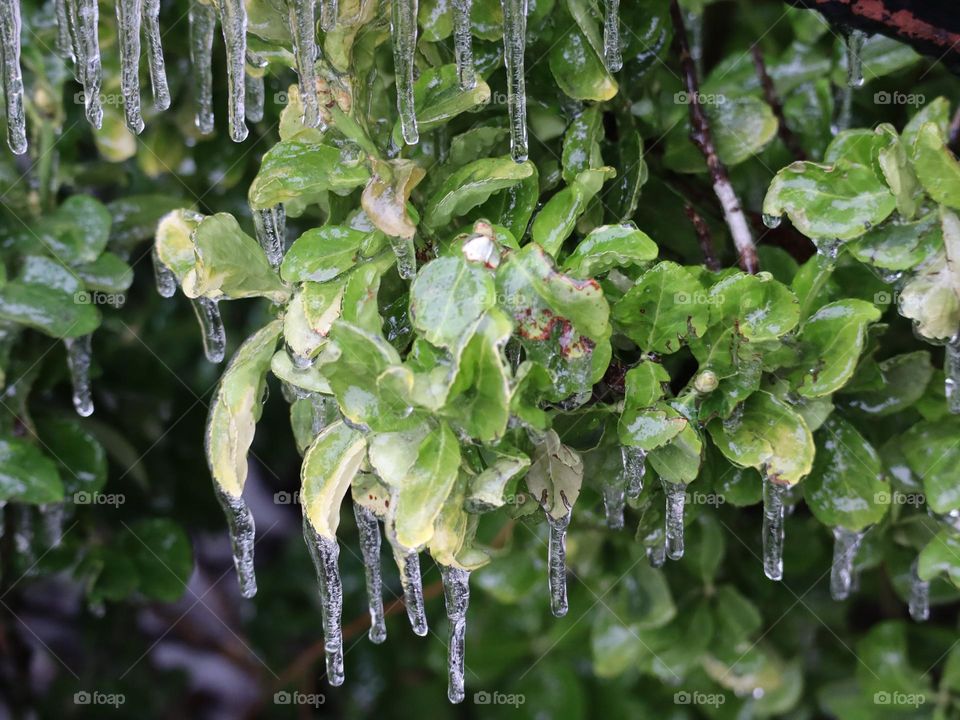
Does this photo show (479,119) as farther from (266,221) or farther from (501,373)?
(501,373)

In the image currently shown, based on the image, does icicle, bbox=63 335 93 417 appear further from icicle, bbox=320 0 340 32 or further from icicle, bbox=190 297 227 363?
icicle, bbox=320 0 340 32

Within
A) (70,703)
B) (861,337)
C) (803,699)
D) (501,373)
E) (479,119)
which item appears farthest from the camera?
(70,703)

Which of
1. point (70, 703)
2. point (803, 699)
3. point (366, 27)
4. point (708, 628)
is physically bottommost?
point (70, 703)

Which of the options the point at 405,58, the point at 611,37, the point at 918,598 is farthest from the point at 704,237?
the point at 918,598

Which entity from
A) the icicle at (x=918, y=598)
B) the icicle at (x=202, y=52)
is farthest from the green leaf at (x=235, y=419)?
the icicle at (x=918, y=598)

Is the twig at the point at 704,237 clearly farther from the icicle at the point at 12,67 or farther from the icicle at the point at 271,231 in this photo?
the icicle at the point at 12,67

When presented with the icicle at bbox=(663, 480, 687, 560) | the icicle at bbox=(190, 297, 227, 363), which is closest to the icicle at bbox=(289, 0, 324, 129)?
the icicle at bbox=(190, 297, 227, 363)

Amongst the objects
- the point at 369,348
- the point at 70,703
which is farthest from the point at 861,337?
the point at 70,703
